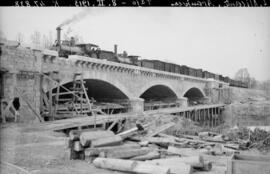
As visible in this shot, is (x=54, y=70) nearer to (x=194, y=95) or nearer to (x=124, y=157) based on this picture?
(x=124, y=157)

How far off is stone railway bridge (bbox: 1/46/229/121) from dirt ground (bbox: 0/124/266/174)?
3831mm

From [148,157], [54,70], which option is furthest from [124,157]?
[54,70]

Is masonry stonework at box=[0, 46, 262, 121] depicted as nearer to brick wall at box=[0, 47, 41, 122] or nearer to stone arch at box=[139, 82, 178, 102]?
brick wall at box=[0, 47, 41, 122]

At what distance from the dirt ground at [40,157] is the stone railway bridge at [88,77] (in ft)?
12.6

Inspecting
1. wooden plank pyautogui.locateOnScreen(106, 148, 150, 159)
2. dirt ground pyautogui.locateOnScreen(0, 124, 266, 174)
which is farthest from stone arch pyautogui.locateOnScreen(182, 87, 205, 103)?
wooden plank pyautogui.locateOnScreen(106, 148, 150, 159)

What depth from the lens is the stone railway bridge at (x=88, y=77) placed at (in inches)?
506

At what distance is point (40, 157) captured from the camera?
729 cm

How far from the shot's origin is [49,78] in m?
14.6

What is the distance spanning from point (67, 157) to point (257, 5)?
5.82 metres

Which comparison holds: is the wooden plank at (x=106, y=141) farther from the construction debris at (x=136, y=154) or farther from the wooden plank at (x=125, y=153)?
the wooden plank at (x=125, y=153)

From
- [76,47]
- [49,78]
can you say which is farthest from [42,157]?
[76,47]

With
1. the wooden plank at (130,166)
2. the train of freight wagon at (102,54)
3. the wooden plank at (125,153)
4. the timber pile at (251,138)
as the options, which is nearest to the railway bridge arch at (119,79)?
the train of freight wagon at (102,54)

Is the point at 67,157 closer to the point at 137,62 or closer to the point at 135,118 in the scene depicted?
the point at 135,118

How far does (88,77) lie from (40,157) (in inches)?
465
